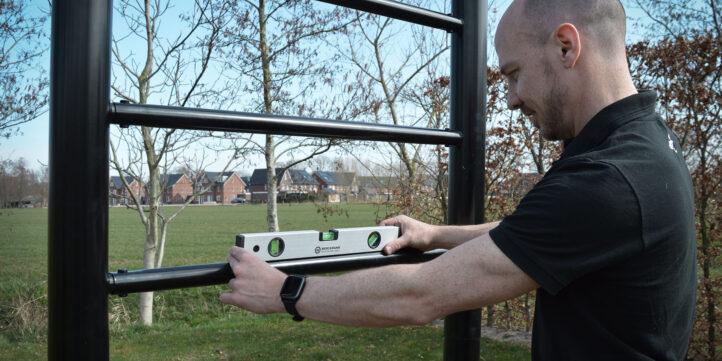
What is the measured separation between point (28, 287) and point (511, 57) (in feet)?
20.7

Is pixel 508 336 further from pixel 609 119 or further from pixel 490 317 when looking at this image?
pixel 609 119

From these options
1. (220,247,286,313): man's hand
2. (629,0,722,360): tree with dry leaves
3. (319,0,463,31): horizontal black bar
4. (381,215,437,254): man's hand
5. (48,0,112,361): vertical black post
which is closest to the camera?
(48,0,112,361): vertical black post

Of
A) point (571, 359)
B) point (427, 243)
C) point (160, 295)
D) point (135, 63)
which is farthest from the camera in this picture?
point (160, 295)

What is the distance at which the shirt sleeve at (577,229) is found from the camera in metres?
0.98

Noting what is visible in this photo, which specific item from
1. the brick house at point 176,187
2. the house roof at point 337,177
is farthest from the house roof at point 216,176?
the house roof at point 337,177

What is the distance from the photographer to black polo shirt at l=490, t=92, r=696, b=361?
99cm

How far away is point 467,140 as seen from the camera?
56.9 inches

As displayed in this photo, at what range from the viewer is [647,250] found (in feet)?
3.35

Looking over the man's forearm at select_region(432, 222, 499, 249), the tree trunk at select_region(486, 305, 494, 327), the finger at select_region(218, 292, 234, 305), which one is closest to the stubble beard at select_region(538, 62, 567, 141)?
the man's forearm at select_region(432, 222, 499, 249)

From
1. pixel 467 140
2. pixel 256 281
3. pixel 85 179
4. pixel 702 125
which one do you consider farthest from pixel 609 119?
pixel 702 125

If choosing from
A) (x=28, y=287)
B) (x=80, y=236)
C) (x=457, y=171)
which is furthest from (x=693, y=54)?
(x=28, y=287)

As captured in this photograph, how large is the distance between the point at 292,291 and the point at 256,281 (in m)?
0.07

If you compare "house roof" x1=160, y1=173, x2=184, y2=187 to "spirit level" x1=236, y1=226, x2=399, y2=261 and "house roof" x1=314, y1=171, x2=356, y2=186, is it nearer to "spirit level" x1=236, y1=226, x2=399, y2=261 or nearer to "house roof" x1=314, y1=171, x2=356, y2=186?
"house roof" x1=314, y1=171, x2=356, y2=186

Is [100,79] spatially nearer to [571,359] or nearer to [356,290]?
[356,290]
